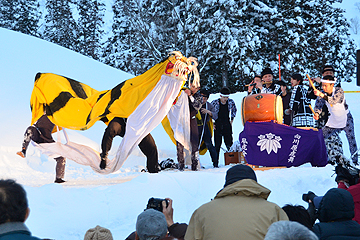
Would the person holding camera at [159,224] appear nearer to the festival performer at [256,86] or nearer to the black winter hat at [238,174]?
the black winter hat at [238,174]

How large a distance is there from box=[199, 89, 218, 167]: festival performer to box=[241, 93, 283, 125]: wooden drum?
130cm

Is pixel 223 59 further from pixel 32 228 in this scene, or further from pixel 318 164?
pixel 32 228

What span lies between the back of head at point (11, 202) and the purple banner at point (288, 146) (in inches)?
198

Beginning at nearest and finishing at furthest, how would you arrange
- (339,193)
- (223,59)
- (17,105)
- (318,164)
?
(339,193) → (318,164) → (17,105) → (223,59)

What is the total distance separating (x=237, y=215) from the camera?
2.10 meters

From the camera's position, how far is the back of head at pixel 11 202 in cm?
188

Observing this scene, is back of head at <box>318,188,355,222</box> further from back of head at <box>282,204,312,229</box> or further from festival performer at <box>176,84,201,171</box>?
festival performer at <box>176,84,201,171</box>

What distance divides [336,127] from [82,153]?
4.02m

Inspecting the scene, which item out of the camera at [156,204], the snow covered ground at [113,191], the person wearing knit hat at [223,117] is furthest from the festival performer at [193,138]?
the camera at [156,204]

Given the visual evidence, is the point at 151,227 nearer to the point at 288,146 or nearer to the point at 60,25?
the point at 288,146

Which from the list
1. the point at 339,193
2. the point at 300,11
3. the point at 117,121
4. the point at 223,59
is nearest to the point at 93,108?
the point at 117,121

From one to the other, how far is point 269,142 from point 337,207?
409 centimetres

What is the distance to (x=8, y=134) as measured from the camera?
394 inches

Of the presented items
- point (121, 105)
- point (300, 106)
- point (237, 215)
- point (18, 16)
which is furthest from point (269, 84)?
point (18, 16)
